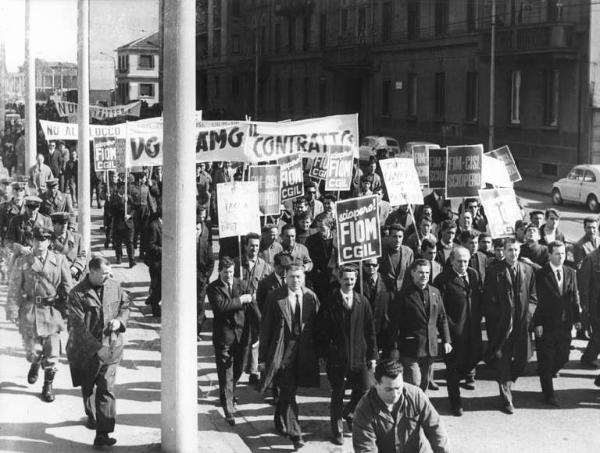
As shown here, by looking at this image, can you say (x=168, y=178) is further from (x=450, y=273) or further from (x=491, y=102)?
(x=491, y=102)

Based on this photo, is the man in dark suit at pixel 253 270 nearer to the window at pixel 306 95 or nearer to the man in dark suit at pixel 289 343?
the man in dark suit at pixel 289 343

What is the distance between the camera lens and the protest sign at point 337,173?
16.0 meters

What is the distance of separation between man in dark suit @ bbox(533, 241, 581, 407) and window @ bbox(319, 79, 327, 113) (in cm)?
4632

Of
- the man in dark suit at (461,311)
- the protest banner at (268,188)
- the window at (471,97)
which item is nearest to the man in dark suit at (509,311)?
the man in dark suit at (461,311)

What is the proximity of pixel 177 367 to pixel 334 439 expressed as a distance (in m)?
1.78

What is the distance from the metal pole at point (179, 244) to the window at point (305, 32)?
51.2 metres

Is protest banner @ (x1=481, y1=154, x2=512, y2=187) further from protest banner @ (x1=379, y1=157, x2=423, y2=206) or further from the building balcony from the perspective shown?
the building balcony

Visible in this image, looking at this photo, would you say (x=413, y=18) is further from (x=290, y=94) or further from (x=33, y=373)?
(x=33, y=373)

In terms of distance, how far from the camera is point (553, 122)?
3684cm

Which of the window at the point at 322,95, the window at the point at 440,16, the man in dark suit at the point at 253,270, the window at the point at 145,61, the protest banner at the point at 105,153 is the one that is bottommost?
the man in dark suit at the point at 253,270

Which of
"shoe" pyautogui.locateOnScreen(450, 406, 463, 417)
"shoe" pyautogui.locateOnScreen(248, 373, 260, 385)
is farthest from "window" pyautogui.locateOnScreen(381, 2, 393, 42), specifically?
"shoe" pyautogui.locateOnScreen(450, 406, 463, 417)

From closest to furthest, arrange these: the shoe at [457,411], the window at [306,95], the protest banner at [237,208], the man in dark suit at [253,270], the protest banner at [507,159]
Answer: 1. the shoe at [457,411]
2. the man in dark suit at [253,270]
3. the protest banner at [237,208]
4. the protest banner at [507,159]
5. the window at [306,95]

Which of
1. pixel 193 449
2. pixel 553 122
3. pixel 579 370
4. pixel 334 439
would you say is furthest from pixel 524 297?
pixel 553 122

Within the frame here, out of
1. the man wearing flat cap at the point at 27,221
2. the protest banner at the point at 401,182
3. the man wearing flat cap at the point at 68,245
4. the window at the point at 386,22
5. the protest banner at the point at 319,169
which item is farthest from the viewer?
the window at the point at 386,22
